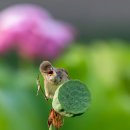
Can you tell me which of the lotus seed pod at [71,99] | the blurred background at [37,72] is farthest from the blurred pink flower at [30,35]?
the lotus seed pod at [71,99]

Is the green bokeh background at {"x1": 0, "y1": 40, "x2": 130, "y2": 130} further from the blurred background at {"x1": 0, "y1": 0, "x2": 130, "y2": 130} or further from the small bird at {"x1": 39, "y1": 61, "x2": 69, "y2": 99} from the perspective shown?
the small bird at {"x1": 39, "y1": 61, "x2": 69, "y2": 99}

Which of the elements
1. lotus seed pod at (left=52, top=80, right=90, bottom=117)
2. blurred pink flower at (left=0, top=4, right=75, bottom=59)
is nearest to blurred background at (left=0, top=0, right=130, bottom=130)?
blurred pink flower at (left=0, top=4, right=75, bottom=59)

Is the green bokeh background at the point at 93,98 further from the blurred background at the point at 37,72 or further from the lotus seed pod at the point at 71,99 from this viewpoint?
the lotus seed pod at the point at 71,99

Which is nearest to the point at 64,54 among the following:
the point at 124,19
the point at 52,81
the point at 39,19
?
the point at 39,19

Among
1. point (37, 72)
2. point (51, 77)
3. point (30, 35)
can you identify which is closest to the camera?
point (51, 77)

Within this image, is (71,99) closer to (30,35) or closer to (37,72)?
(37,72)

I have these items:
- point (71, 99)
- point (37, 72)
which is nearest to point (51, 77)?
point (71, 99)

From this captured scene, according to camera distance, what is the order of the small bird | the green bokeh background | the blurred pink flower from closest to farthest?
the small bird < the green bokeh background < the blurred pink flower
